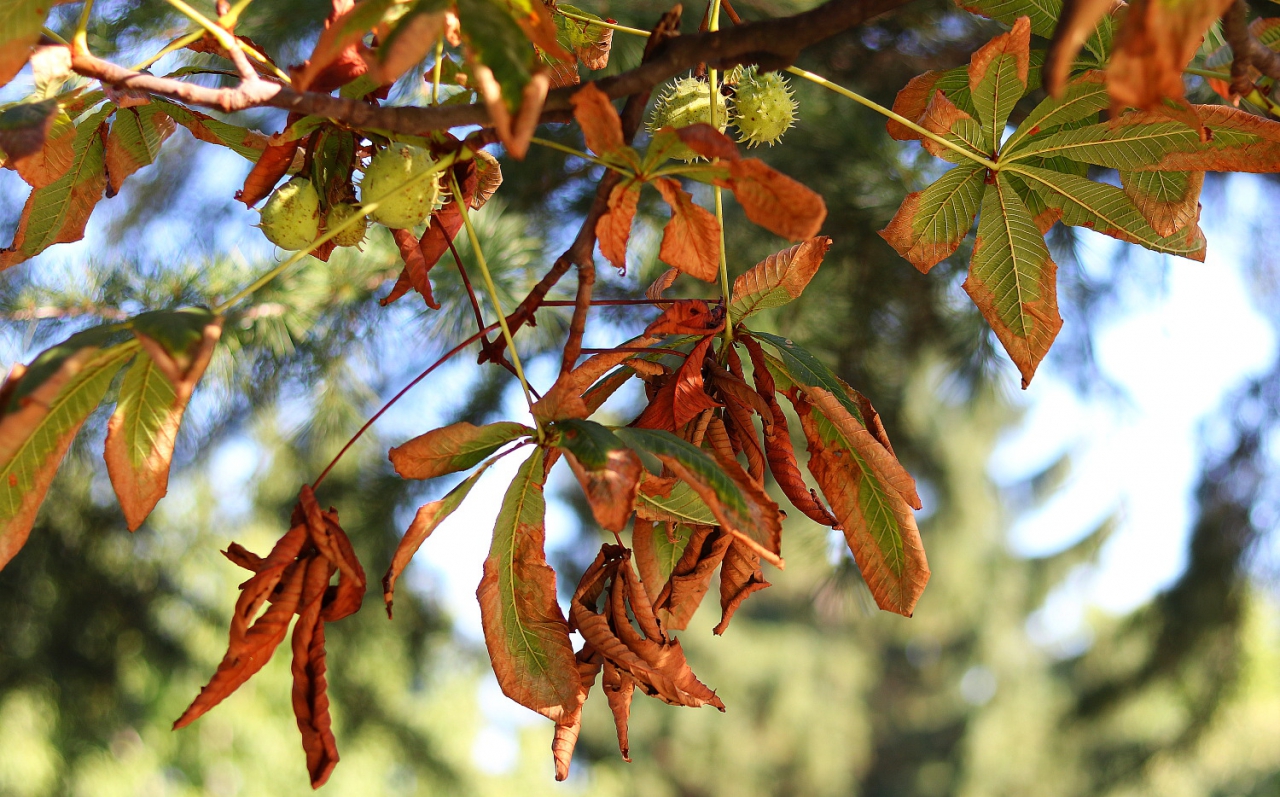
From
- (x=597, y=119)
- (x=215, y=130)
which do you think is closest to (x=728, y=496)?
(x=597, y=119)

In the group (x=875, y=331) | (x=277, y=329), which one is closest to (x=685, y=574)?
(x=277, y=329)

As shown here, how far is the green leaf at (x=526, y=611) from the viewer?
1.51 ft

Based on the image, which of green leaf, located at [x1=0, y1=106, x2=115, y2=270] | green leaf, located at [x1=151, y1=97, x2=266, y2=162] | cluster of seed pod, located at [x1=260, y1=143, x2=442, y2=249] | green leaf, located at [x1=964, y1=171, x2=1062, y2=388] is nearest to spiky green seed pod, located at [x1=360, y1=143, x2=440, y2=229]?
cluster of seed pod, located at [x1=260, y1=143, x2=442, y2=249]

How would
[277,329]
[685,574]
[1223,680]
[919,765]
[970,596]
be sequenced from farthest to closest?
[919,765] < [970,596] < [1223,680] < [277,329] < [685,574]

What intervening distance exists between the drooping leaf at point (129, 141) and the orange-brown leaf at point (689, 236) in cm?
35

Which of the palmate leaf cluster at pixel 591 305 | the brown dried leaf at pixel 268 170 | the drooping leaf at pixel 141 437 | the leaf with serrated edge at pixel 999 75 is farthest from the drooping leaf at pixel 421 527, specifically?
the leaf with serrated edge at pixel 999 75

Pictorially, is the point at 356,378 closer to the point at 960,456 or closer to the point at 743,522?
the point at 743,522

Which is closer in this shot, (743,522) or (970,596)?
(743,522)

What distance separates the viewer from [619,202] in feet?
1.39

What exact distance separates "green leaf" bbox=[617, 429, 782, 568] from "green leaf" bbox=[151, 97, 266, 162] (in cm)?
33

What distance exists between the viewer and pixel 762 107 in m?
Result: 0.59

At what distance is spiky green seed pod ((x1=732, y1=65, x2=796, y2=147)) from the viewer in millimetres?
587

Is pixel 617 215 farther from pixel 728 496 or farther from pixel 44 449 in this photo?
pixel 44 449

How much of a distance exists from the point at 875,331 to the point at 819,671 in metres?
7.18
